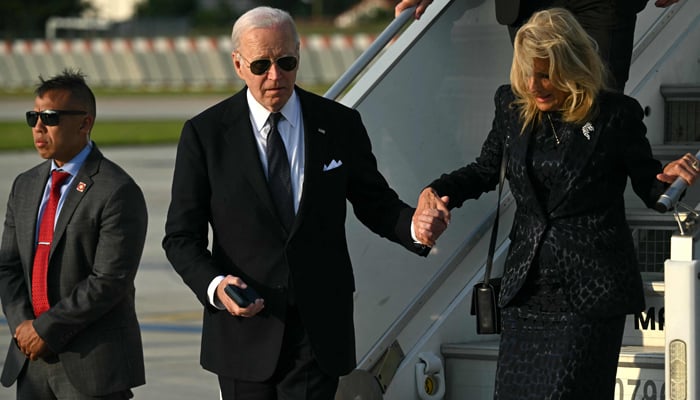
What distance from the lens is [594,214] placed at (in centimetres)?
428

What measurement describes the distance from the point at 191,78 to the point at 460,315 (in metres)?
49.5

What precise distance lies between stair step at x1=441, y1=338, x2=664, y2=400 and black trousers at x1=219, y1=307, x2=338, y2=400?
146 centimetres

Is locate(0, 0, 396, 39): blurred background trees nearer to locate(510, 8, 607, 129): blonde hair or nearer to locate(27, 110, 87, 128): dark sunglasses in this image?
locate(27, 110, 87, 128): dark sunglasses

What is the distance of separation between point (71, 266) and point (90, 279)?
0.10 metres

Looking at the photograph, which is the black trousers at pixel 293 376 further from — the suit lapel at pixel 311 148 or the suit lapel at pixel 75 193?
the suit lapel at pixel 75 193

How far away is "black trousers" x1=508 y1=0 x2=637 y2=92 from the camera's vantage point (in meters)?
5.11

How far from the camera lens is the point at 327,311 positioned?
405 centimetres

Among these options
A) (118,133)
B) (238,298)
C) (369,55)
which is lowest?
(238,298)

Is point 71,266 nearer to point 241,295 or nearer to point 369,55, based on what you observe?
point 241,295

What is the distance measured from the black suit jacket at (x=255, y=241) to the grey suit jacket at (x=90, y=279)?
597 millimetres

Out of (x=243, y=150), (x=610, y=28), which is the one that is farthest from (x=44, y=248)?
(x=610, y=28)

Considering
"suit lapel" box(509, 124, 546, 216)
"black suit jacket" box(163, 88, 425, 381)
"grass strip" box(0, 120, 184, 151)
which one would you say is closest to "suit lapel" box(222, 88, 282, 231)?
"black suit jacket" box(163, 88, 425, 381)

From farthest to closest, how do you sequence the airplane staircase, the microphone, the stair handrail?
the stair handrail → the airplane staircase → the microphone

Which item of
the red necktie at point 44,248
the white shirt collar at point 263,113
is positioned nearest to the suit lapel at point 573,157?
the white shirt collar at point 263,113
